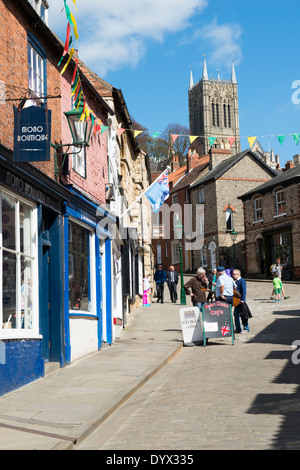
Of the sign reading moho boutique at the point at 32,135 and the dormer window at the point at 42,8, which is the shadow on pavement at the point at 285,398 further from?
the dormer window at the point at 42,8

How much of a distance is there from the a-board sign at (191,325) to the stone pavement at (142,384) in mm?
320

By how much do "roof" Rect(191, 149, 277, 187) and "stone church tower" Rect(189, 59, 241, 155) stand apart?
5609 centimetres

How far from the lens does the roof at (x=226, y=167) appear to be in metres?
49.9

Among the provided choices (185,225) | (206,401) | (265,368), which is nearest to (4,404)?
(206,401)

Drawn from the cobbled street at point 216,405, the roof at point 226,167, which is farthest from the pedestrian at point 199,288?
the roof at point 226,167

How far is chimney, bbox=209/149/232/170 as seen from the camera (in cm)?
5559

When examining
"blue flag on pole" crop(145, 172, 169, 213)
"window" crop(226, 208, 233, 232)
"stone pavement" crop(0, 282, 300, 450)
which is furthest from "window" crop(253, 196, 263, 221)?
"stone pavement" crop(0, 282, 300, 450)

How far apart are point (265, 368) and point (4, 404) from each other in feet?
14.9

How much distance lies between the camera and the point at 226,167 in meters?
50.0

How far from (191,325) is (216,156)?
43429mm

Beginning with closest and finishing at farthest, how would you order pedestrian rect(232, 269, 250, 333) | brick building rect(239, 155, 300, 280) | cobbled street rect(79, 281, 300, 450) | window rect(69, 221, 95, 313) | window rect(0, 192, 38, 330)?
cobbled street rect(79, 281, 300, 450)
window rect(0, 192, 38, 330)
window rect(69, 221, 95, 313)
pedestrian rect(232, 269, 250, 333)
brick building rect(239, 155, 300, 280)

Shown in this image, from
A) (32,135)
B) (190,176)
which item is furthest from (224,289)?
(190,176)

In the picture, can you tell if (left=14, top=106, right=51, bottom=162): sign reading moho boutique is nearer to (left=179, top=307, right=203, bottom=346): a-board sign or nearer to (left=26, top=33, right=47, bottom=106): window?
(left=26, top=33, right=47, bottom=106): window
